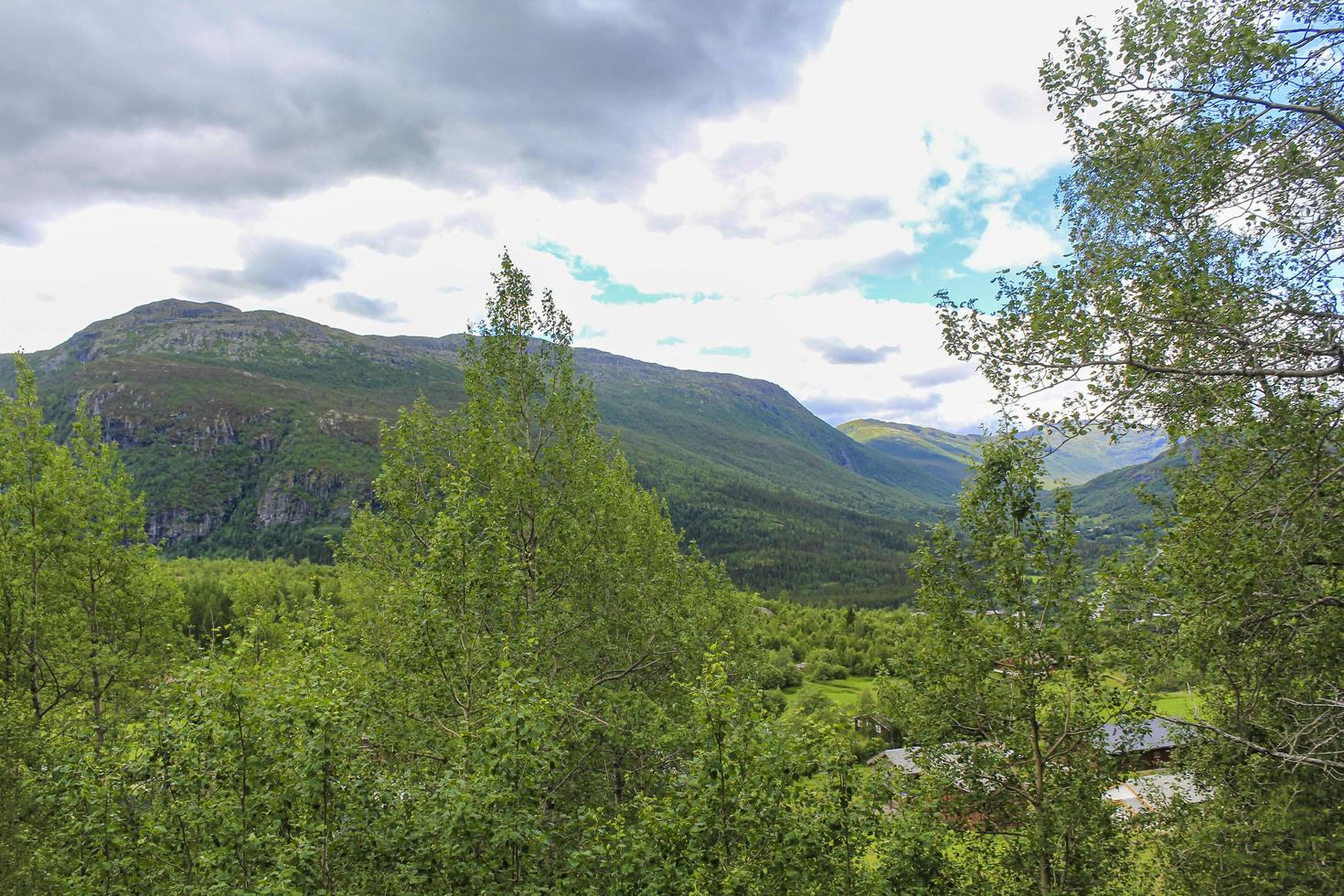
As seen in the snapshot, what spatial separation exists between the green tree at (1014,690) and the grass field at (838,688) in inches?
2173

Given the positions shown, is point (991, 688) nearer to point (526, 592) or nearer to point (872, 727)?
point (526, 592)

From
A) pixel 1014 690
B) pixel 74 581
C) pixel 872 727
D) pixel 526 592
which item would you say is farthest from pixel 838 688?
pixel 74 581

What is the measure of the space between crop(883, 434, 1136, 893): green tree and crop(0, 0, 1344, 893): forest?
0.06 m

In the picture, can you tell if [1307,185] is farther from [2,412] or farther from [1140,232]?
[2,412]

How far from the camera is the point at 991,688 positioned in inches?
494

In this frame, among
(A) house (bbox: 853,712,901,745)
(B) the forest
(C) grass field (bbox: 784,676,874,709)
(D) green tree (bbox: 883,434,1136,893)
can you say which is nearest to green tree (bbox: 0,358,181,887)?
(B) the forest

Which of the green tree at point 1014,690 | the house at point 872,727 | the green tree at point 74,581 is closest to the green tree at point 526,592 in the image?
the green tree at point 1014,690

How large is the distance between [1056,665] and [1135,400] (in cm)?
562

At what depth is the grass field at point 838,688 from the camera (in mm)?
67562

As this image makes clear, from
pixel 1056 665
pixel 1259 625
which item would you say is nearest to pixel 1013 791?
pixel 1056 665

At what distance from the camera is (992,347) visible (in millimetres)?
12227

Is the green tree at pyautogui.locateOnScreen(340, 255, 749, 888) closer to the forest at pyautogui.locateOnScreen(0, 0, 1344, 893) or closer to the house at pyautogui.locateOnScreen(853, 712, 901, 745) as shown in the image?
the forest at pyautogui.locateOnScreen(0, 0, 1344, 893)

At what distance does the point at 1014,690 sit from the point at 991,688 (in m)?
0.44

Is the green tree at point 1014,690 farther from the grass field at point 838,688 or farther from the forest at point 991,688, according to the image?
the grass field at point 838,688
